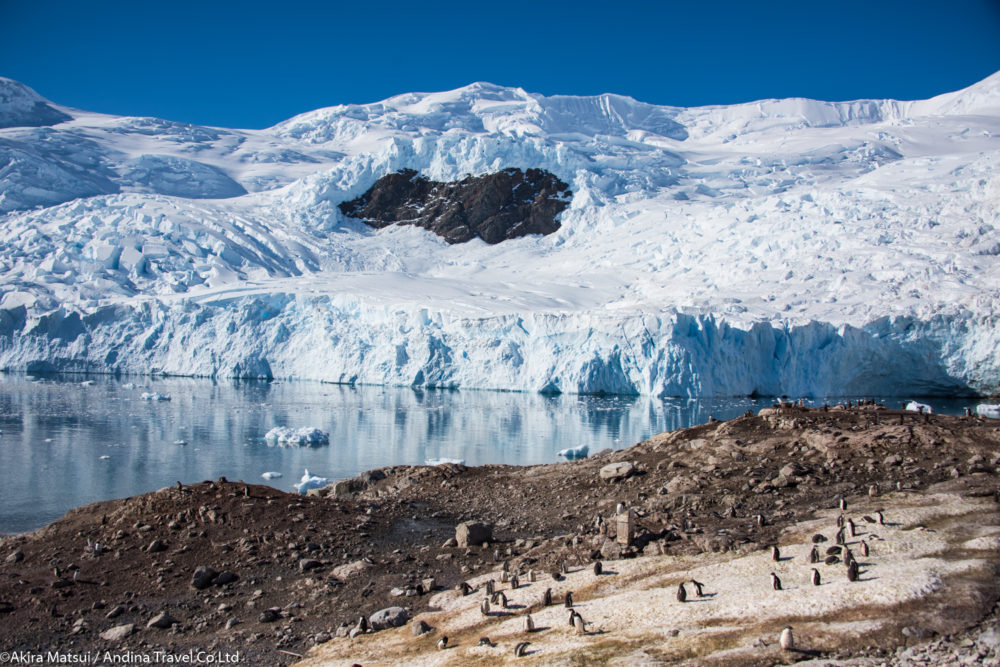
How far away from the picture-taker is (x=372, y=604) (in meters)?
8.17

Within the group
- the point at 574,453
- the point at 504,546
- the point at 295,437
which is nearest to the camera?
the point at 504,546

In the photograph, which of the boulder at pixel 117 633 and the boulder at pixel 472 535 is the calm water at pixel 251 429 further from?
the boulder at pixel 472 535

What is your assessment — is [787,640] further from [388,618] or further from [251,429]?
[251,429]

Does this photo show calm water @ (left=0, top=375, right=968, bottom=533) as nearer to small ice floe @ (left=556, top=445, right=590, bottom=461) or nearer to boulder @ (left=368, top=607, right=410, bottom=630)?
small ice floe @ (left=556, top=445, right=590, bottom=461)

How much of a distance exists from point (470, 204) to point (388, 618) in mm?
65387

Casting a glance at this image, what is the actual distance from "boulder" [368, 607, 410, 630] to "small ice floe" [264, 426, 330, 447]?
50.3ft

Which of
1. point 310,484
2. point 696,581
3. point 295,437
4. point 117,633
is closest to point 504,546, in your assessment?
point 696,581

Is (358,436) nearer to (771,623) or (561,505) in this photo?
(561,505)

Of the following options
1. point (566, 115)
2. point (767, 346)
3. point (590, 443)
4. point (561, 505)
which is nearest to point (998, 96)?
point (566, 115)

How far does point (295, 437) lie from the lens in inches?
878

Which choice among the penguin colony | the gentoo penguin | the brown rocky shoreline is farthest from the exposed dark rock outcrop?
the gentoo penguin

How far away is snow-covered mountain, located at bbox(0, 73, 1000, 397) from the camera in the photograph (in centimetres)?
3691

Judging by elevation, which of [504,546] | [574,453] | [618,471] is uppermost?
[618,471]

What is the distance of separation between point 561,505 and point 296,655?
5677mm
